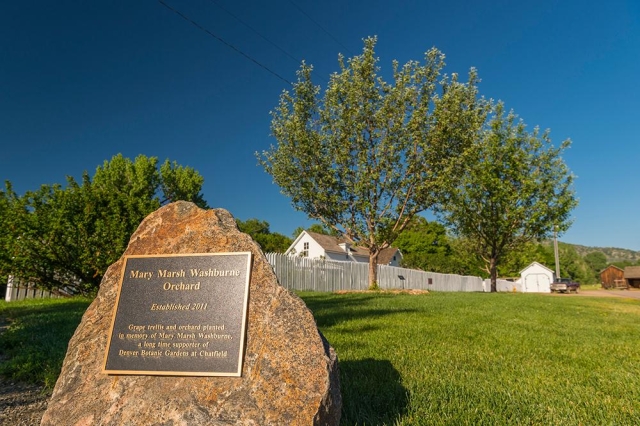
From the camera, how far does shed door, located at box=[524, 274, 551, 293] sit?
57209 mm

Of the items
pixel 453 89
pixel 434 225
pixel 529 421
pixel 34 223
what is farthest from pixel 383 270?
pixel 434 225

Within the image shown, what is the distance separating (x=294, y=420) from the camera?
2.67 meters

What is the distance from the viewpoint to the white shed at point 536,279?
188ft

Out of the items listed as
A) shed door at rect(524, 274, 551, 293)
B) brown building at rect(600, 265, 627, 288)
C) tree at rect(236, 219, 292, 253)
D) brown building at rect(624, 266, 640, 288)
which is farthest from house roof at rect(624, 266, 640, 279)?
tree at rect(236, 219, 292, 253)

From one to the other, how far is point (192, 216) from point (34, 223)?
13.4m

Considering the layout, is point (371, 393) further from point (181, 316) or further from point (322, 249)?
point (322, 249)

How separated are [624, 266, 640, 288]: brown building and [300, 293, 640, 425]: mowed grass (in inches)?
2903

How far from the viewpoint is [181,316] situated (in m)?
3.34

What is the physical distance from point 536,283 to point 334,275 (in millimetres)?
44410

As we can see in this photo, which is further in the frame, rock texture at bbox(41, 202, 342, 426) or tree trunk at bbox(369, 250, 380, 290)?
tree trunk at bbox(369, 250, 380, 290)

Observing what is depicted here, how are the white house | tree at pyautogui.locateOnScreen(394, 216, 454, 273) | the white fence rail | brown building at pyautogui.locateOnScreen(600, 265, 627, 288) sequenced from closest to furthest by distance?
the white fence rail → the white house → brown building at pyautogui.locateOnScreen(600, 265, 627, 288) → tree at pyautogui.locateOnScreen(394, 216, 454, 273)

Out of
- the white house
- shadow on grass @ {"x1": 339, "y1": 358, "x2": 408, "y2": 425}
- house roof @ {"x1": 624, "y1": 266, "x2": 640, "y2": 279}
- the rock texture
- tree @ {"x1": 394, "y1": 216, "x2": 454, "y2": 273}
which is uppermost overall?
tree @ {"x1": 394, "y1": 216, "x2": 454, "y2": 273}

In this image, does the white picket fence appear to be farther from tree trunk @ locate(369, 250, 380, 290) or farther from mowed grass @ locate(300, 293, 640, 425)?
mowed grass @ locate(300, 293, 640, 425)

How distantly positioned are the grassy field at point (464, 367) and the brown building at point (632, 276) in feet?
239
